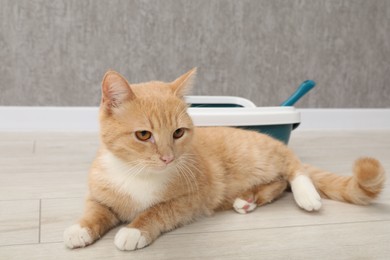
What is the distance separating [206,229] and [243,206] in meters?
0.18

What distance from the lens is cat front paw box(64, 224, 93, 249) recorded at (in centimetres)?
97

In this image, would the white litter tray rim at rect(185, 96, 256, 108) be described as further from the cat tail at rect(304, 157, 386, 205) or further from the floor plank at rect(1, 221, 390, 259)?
the floor plank at rect(1, 221, 390, 259)

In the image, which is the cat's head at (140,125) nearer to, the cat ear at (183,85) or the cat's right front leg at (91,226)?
the cat ear at (183,85)

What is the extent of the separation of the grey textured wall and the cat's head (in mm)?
1622

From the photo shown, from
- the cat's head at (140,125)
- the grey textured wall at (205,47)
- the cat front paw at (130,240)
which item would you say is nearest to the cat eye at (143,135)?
the cat's head at (140,125)

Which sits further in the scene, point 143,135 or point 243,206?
point 243,206

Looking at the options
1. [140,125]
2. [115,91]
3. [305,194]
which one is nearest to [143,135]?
[140,125]

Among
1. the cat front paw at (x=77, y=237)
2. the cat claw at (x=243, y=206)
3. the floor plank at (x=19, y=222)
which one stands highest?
the cat front paw at (x=77, y=237)

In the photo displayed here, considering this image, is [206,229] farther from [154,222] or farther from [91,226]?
[91,226]

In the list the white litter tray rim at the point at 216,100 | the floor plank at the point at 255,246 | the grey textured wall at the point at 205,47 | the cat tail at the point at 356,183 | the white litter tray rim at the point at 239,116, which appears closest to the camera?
the floor plank at the point at 255,246

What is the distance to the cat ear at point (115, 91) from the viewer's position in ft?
3.26

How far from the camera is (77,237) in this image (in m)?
0.98

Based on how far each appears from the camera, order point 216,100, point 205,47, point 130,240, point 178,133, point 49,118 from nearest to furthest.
→ point 130,240
point 178,133
point 216,100
point 49,118
point 205,47

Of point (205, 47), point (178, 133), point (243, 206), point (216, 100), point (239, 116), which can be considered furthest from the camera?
point (205, 47)
